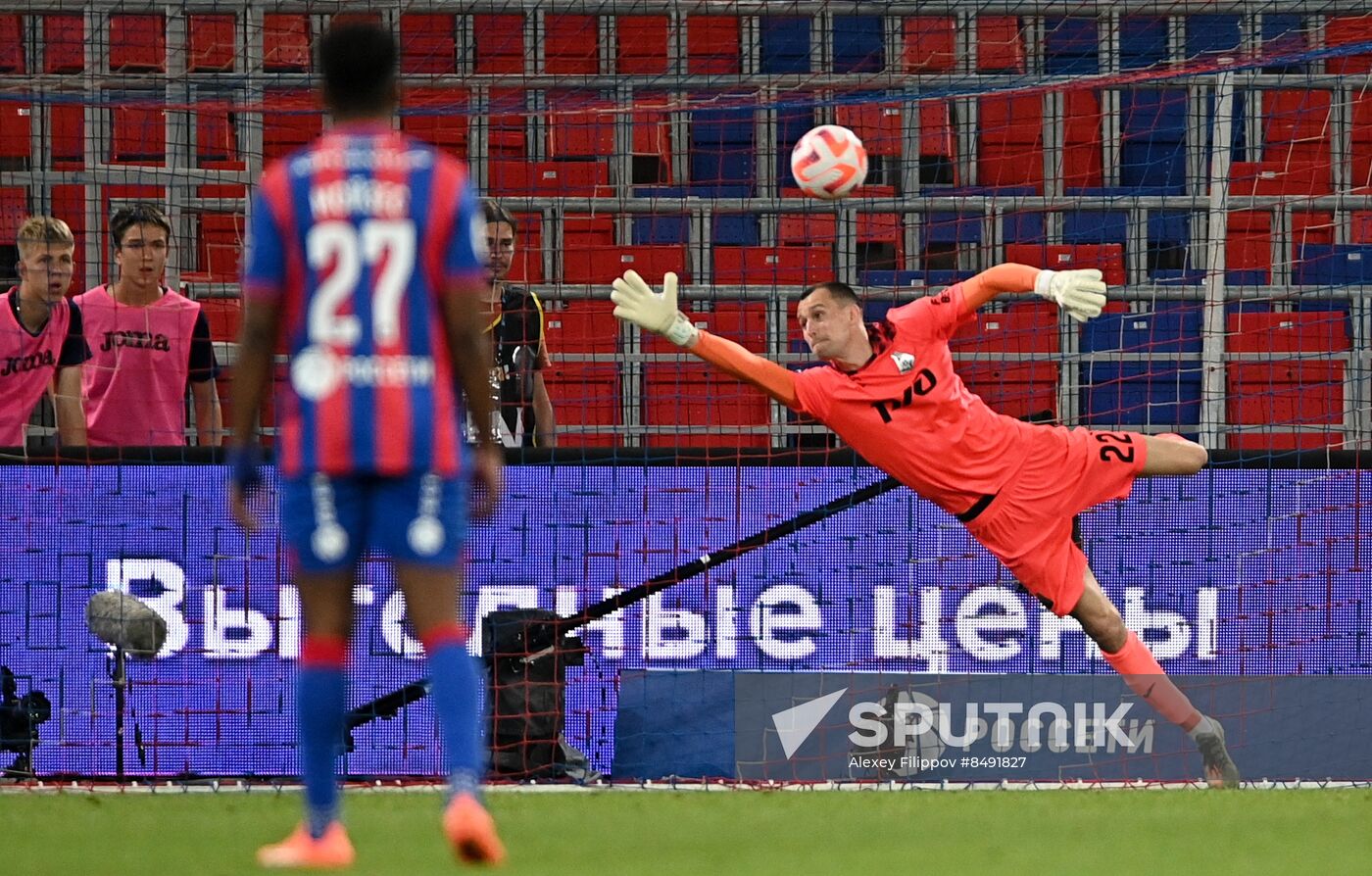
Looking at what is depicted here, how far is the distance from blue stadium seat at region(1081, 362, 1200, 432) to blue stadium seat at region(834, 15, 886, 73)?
2.22 m

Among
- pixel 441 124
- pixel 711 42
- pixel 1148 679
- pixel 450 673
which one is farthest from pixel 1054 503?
pixel 441 124

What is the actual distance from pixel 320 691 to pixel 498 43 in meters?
6.90

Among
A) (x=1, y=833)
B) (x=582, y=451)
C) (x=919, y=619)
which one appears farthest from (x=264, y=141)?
(x=1, y=833)

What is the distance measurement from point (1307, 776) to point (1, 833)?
16.9ft

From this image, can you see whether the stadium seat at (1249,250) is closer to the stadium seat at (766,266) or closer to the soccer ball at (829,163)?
the stadium seat at (766,266)

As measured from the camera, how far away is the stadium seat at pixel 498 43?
1041cm

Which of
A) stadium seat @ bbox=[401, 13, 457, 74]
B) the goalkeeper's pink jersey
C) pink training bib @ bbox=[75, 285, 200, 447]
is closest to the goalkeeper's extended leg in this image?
the goalkeeper's pink jersey

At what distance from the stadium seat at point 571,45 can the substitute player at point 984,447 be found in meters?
3.59

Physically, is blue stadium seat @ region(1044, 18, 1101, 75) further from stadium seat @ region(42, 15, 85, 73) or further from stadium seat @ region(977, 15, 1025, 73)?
stadium seat @ region(42, 15, 85, 73)

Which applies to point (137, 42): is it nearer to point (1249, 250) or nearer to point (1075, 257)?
point (1075, 257)

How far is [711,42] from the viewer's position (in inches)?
426

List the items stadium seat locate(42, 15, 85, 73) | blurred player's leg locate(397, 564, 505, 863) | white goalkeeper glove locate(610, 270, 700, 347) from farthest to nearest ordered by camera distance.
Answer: stadium seat locate(42, 15, 85, 73) < white goalkeeper glove locate(610, 270, 700, 347) < blurred player's leg locate(397, 564, 505, 863)

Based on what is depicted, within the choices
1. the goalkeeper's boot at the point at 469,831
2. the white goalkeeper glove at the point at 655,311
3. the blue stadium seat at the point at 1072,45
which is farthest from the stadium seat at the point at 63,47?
the goalkeeper's boot at the point at 469,831

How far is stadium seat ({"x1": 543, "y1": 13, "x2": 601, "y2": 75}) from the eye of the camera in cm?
1074
